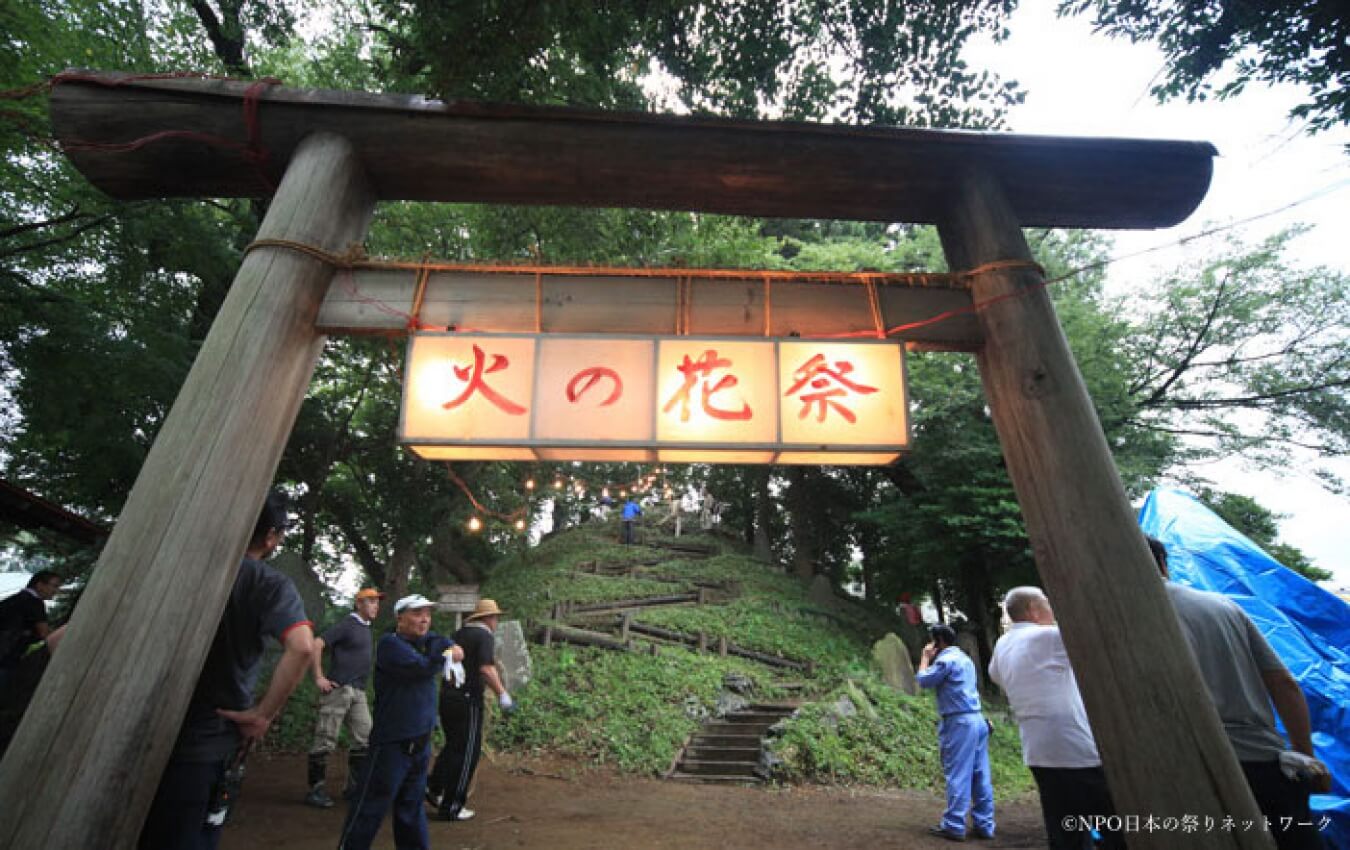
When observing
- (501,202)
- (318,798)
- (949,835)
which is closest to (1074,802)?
(949,835)

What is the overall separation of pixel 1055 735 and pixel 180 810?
495cm

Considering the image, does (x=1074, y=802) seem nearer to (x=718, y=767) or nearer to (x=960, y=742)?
(x=960, y=742)

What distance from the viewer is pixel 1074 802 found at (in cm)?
383

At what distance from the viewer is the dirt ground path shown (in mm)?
5793

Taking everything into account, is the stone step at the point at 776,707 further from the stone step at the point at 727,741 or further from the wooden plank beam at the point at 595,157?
the wooden plank beam at the point at 595,157

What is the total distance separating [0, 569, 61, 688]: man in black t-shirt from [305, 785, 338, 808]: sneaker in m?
3.34

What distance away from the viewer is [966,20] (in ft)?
19.5

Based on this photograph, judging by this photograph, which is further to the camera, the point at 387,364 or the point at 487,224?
the point at 387,364

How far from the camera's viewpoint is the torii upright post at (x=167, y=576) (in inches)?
91.9

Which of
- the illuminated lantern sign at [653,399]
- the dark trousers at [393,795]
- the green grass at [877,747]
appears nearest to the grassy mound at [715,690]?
the green grass at [877,747]

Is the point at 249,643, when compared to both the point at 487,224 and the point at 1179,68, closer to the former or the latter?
the point at 487,224

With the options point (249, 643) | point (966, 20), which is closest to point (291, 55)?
point (966, 20)

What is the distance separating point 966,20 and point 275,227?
6.62 metres

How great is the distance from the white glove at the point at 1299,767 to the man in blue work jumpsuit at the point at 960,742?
10.4 ft
